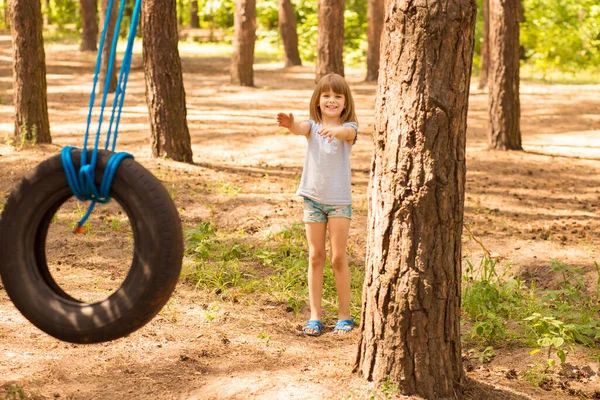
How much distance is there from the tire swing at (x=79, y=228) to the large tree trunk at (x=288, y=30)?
1835cm

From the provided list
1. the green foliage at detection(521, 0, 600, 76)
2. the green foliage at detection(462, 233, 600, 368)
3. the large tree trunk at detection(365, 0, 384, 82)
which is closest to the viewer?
the green foliage at detection(462, 233, 600, 368)

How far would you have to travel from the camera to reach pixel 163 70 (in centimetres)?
971

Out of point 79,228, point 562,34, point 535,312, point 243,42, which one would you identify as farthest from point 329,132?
point 562,34

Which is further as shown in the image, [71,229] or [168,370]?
[71,229]

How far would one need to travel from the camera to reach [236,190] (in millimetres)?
9062

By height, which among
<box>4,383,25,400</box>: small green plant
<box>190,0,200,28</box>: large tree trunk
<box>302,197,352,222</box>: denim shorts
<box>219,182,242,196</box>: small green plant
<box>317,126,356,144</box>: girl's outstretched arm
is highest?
<box>190,0,200,28</box>: large tree trunk

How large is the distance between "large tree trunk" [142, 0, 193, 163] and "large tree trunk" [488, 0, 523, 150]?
15.4 feet

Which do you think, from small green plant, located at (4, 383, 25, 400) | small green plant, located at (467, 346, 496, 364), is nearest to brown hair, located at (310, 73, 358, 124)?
small green plant, located at (467, 346, 496, 364)

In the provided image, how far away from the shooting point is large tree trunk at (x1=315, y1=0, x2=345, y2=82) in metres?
14.9

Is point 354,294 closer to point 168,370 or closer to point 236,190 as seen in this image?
point 168,370

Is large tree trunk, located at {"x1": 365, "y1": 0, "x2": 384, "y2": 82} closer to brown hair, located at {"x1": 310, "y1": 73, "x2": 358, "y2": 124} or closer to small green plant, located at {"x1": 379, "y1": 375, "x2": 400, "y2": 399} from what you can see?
brown hair, located at {"x1": 310, "y1": 73, "x2": 358, "y2": 124}

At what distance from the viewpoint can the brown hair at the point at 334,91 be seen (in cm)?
520

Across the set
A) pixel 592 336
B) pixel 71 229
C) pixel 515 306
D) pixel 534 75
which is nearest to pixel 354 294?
pixel 515 306

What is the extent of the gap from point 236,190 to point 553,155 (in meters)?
5.65
